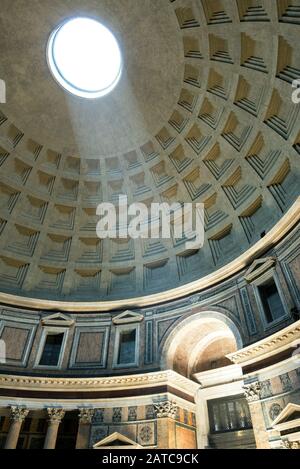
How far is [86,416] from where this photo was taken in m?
16.9

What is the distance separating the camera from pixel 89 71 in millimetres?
22875

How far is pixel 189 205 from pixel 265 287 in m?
7.13

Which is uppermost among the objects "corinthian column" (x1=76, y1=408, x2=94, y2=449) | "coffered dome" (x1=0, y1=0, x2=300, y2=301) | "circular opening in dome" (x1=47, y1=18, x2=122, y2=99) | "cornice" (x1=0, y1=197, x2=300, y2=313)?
"circular opening in dome" (x1=47, y1=18, x2=122, y2=99)

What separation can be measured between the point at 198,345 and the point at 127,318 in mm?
4209

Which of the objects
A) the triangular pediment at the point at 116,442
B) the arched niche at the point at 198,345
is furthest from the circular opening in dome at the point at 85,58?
the triangular pediment at the point at 116,442

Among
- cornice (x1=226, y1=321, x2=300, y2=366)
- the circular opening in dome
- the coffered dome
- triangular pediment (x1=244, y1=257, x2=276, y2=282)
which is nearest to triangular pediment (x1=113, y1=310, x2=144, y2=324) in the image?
the coffered dome

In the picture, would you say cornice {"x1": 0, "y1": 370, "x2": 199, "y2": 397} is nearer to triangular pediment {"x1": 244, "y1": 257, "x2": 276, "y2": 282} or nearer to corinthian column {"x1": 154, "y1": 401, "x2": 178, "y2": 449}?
corinthian column {"x1": 154, "y1": 401, "x2": 178, "y2": 449}

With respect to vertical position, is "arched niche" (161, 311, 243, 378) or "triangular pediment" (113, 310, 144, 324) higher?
"triangular pediment" (113, 310, 144, 324)

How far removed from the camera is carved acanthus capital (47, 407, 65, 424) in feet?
55.8

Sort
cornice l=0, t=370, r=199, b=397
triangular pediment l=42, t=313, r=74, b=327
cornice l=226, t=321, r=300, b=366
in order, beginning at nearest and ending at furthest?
cornice l=226, t=321, r=300, b=366, cornice l=0, t=370, r=199, b=397, triangular pediment l=42, t=313, r=74, b=327

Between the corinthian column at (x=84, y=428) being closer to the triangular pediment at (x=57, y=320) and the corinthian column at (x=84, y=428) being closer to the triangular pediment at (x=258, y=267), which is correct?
the triangular pediment at (x=57, y=320)
